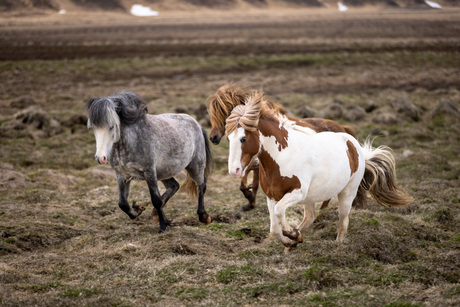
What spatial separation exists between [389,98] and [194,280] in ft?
59.0

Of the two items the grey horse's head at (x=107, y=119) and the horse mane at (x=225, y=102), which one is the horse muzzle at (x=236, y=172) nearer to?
the grey horse's head at (x=107, y=119)

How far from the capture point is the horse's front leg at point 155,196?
702cm

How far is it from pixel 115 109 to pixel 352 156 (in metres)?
3.51

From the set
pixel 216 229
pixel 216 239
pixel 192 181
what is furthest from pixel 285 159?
pixel 192 181

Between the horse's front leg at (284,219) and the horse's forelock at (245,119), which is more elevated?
the horse's forelock at (245,119)

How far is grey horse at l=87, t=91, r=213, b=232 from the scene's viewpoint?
6.43m

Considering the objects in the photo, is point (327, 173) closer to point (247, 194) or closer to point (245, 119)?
point (245, 119)

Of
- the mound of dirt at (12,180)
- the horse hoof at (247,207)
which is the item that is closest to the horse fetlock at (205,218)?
the horse hoof at (247,207)

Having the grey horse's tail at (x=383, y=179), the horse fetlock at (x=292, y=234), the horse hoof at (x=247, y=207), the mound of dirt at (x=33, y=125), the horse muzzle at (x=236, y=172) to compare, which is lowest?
the mound of dirt at (x=33, y=125)

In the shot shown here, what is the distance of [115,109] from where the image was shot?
6734 mm

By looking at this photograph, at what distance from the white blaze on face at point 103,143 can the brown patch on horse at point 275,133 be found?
7.41 feet

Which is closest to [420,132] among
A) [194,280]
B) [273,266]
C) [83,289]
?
[273,266]

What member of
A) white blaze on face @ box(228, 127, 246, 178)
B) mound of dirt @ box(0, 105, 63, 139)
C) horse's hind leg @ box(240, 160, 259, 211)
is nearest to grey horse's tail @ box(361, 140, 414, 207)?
horse's hind leg @ box(240, 160, 259, 211)

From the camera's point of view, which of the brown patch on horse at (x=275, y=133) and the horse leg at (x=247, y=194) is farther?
the horse leg at (x=247, y=194)
